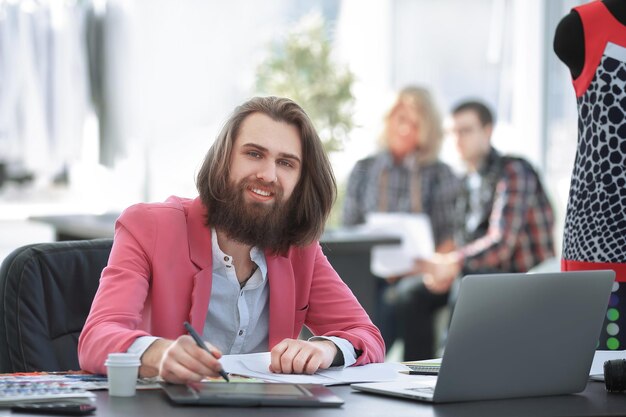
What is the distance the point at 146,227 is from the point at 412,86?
392cm

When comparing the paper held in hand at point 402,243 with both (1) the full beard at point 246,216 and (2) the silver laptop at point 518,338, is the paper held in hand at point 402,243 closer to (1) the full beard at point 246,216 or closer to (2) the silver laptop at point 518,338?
(1) the full beard at point 246,216

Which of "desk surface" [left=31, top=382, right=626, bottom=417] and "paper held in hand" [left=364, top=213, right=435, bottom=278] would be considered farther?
"paper held in hand" [left=364, top=213, right=435, bottom=278]

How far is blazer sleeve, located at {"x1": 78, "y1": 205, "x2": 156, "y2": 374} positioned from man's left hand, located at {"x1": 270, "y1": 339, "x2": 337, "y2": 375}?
0.75 ft

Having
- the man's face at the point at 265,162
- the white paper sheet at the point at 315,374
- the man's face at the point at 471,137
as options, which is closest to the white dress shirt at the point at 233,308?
the man's face at the point at 265,162

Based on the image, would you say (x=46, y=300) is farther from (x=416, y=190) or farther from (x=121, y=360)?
(x=416, y=190)

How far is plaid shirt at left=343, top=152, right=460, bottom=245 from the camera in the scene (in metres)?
5.69

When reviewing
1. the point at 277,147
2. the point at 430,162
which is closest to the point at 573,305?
the point at 277,147

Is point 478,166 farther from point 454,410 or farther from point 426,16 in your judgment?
point 454,410

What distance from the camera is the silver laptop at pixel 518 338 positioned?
1572mm

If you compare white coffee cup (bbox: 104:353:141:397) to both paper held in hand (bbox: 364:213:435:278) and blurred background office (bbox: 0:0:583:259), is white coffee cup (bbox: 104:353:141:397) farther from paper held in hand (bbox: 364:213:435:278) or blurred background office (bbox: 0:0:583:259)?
blurred background office (bbox: 0:0:583:259)

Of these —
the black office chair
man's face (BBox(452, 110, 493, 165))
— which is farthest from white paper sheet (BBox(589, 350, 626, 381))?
man's face (BBox(452, 110, 493, 165))

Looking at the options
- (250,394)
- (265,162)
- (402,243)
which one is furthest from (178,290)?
(402,243)

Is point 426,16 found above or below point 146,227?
above

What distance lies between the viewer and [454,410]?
1.55m
